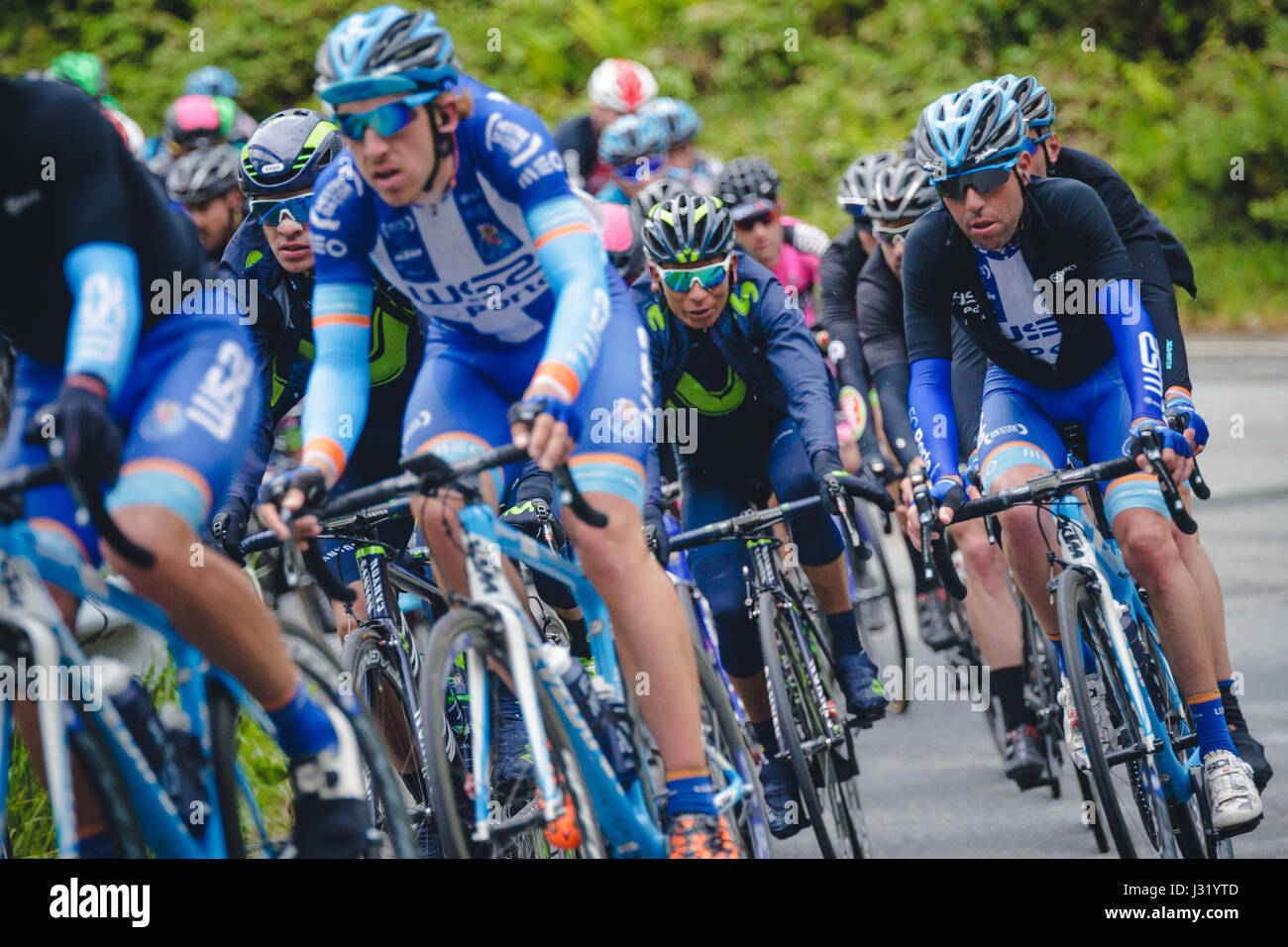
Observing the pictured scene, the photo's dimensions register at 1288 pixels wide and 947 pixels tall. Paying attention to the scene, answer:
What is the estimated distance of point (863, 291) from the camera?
24.1 ft

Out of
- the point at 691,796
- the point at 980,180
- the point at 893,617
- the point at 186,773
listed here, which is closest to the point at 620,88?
the point at 893,617

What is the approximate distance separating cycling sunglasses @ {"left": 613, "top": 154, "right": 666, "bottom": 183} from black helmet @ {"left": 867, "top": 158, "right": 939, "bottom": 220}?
11.0 feet

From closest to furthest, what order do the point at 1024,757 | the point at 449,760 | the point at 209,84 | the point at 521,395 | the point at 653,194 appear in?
the point at 449,760, the point at 521,395, the point at 1024,757, the point at 653,194, the point at 209,84

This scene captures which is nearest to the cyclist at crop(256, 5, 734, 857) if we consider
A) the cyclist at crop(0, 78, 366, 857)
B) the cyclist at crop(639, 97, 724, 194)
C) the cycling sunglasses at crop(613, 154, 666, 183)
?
the cyclist at crop(0, 78, 366, 857)

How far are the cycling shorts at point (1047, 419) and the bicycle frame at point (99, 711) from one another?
2637 millimetres

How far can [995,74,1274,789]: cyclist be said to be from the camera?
224 inches

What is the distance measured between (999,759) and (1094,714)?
244 centimetres

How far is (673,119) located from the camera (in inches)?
431

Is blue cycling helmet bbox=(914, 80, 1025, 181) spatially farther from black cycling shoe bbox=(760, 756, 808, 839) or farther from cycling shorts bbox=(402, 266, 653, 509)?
black cycling shoe bbox=(760, 756, 808, 839)

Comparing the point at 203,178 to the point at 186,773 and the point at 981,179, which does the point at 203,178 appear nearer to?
the point at 981,179

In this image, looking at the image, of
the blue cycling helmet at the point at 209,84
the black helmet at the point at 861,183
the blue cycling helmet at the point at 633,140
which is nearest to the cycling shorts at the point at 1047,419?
the black helmet at the point at 861,183

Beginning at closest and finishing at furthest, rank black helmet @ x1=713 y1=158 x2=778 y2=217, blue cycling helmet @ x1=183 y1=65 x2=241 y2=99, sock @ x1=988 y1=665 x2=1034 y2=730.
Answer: sock @ x1=988 y1=665 x2=1034 y2=730 < black helmet @ x1=713 y1=158 x2=778 y2=217 < blue cycling helmet @ x1=183 y1=65 x2=241 y2=99

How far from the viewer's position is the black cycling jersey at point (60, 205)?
376 centimetres
